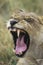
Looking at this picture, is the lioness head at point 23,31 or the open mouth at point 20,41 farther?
the open mouth at point 20,41

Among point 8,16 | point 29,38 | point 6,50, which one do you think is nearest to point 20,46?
point 29,38

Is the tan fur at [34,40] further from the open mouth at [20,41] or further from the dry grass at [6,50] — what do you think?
the dry grass at [6,50]

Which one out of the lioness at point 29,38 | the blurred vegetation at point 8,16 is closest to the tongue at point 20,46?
the lioness at point 29,38

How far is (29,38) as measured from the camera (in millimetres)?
4637

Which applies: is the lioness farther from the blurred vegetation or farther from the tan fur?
the blurred vegetation

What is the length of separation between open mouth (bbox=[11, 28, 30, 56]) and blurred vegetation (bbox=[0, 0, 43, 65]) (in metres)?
0.61

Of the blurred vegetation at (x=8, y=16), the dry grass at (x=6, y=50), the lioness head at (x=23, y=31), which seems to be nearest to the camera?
the lioness head at (x=23, y=31)

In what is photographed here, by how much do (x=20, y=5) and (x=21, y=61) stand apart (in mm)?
3073

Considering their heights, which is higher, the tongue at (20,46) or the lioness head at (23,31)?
the lioness head at (23,31)

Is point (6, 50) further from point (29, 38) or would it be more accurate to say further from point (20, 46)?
point (29, 38)

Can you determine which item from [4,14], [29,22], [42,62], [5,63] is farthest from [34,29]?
[4,14]

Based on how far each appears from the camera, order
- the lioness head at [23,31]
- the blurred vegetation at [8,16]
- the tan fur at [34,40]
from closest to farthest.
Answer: the lioness head at [23,31] → the tan fur at [34,40] → the blurred vegetation at [8,16]

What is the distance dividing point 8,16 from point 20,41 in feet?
8.91

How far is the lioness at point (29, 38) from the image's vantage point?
4613 mm
